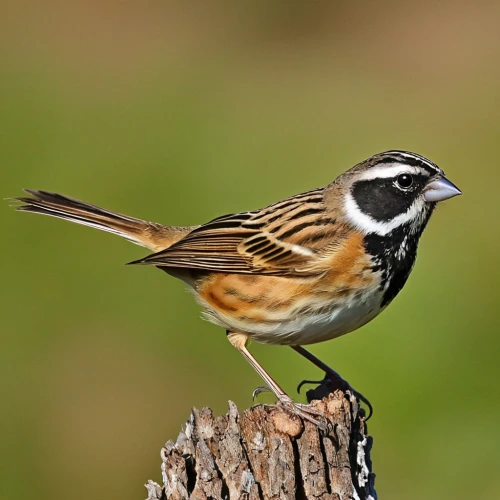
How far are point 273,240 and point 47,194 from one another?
1.68 meters

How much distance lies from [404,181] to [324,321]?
2.84ft

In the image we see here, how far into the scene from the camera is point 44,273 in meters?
12.1

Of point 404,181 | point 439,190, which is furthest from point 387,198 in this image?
point 439,190

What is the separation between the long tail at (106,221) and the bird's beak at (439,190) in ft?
5.57

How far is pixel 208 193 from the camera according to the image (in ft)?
42.4

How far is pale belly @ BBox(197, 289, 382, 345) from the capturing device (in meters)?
6.42

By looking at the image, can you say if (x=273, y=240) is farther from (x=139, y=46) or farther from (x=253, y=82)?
(x=139, y=46)

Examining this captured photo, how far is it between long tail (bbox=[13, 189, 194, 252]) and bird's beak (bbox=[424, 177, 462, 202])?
1.70m

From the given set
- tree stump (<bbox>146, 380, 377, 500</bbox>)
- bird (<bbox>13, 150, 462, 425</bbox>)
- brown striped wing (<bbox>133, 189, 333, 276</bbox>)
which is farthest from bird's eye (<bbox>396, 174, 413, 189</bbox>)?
tree stump (<bbox>146, 380, 377, 500</bbox>)

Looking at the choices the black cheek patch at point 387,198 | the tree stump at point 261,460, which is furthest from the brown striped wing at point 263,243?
the tree stump at point 261,460

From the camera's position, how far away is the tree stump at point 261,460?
499cm

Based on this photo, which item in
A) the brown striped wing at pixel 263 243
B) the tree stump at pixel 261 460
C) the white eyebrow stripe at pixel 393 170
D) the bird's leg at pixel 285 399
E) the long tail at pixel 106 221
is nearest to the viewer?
the tree stump at pixel 261 460

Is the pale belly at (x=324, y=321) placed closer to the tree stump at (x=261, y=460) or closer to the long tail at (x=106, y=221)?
the tree stump at (x=261, y=460)

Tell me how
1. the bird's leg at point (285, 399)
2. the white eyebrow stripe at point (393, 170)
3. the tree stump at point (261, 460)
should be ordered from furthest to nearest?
the white eyebrow stripe at point (393, 170), the bird's leg at point (285, 399), the tree stump at point (261, 460)
